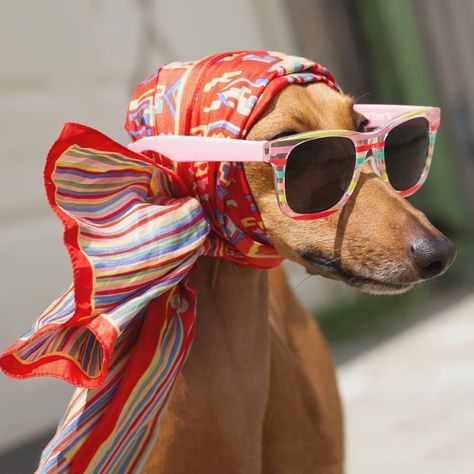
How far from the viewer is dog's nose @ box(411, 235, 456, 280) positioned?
1.29 metres

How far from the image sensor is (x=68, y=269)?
11.2ft

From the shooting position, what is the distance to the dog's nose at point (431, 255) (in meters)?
1.29

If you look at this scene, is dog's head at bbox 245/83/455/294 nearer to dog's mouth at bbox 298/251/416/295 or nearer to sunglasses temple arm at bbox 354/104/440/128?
dog's mouth at bbox 298/251/416/295

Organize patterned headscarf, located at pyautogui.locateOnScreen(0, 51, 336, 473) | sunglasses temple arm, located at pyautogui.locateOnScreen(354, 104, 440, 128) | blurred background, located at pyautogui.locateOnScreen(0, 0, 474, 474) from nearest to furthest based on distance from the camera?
patterned headscarf, located at pyautogui.locateOnScreen(0, 51, 336, 473)
sunglasses temple arm, located at pyautogui.locateOnScreen(354, 104, 440, 128)
blurred background, located at pyautogui.locateOnScreen(0, 0, 474, 474)

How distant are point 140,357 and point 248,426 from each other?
274 millimetres

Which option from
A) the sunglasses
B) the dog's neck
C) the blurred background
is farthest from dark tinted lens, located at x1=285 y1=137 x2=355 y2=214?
the blurred background

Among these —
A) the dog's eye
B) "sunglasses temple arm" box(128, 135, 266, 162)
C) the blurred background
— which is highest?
"sunglasses temple arm" box(128, 135, 266, 162)

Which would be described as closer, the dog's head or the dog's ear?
the dog's head

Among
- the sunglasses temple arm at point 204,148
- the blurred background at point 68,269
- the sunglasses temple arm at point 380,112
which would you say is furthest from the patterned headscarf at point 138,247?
the blurred background at point 68,269

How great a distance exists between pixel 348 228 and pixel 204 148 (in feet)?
0.87

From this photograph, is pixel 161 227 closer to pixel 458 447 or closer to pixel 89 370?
pixel 89 370

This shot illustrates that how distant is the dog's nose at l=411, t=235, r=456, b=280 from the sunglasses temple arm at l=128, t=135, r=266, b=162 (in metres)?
0.28

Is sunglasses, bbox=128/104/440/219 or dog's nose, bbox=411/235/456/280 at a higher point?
sunglasses, bbox=128/104/440/219

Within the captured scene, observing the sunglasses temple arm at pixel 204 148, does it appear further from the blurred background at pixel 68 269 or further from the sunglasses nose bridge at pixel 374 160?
the blurred background at pixel 68 269
